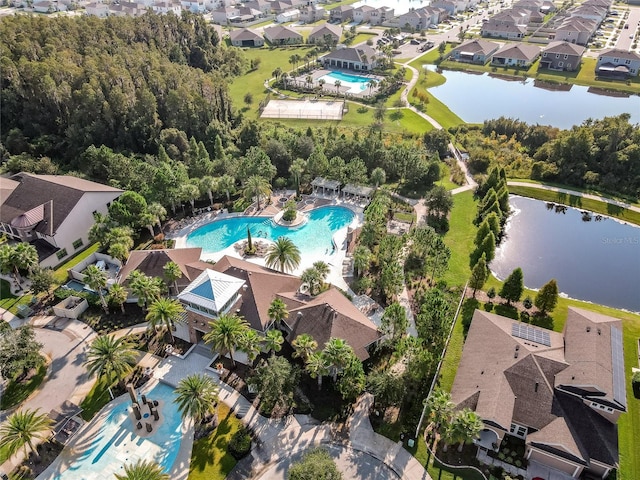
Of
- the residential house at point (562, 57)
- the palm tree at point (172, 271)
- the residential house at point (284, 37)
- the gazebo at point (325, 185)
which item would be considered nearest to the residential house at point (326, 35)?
the residential house at point (284, 37)

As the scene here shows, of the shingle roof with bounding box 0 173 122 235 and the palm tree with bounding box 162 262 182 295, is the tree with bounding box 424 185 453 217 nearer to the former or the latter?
the palm tree with bounding box 162 262 182 295

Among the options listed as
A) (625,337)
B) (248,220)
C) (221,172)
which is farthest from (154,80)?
(625,337)

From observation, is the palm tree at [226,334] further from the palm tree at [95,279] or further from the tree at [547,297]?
the tree at [547,297]

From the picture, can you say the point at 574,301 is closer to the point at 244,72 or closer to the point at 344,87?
the point at 344,87

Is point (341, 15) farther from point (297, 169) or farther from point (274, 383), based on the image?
point (274, 383)

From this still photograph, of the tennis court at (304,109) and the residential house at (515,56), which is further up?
the residential house at (515,56)
